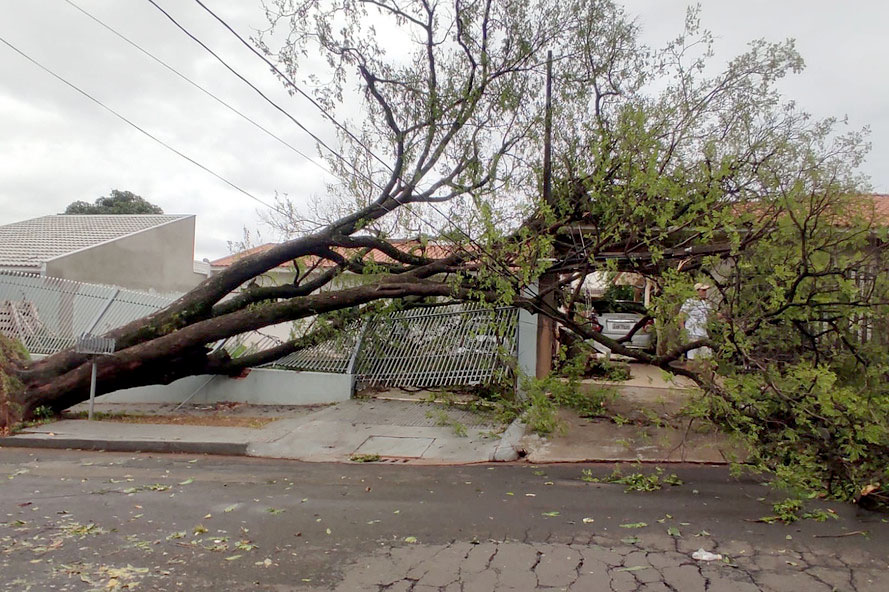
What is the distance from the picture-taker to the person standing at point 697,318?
6414 mm

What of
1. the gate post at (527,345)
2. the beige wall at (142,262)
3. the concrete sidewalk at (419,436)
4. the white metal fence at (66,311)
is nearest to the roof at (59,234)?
the beige wall at (142,262)

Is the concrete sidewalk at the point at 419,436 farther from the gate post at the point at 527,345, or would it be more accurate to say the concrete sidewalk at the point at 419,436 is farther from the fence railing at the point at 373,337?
the gate post at the point at 527,345

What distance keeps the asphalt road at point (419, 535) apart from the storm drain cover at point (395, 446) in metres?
1.03

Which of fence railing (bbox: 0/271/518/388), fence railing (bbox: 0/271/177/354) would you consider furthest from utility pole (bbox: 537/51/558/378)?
fence railing (bbox: 0/271/177/354)

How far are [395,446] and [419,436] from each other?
1.64 feet

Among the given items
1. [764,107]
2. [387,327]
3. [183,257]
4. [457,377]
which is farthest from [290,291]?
[183,257]

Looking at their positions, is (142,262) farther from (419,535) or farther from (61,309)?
(419,535)

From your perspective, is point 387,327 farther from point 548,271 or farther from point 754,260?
point 754,260

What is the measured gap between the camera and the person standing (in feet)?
21.0

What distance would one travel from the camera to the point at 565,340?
954cm

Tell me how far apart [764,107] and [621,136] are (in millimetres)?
3349

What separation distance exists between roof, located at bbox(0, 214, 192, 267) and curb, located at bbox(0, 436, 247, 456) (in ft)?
37.3

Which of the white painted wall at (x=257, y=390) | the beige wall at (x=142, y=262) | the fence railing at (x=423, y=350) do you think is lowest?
the white painted wall at (x=257, y=390)

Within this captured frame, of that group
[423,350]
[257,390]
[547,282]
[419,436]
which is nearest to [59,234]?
[257,390]
